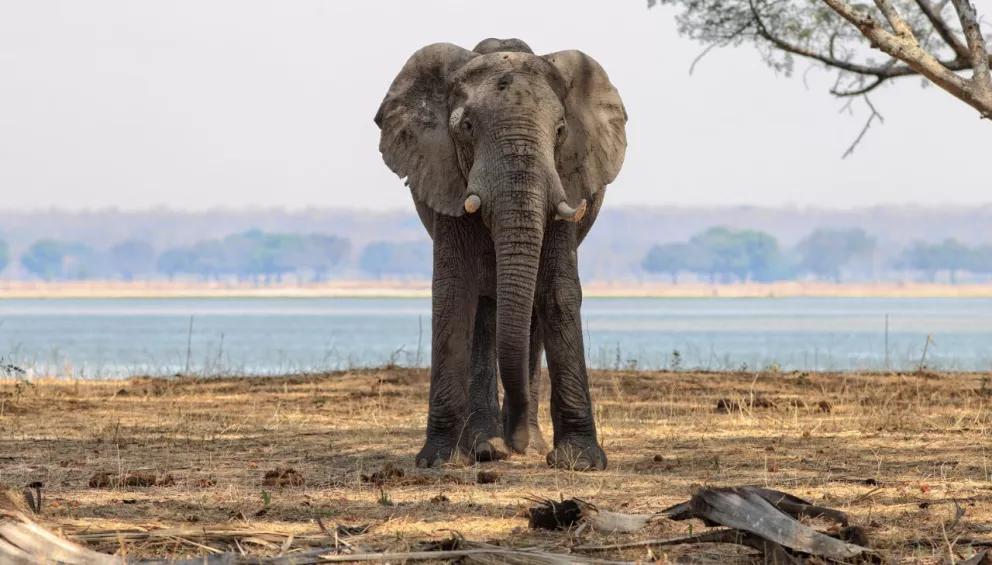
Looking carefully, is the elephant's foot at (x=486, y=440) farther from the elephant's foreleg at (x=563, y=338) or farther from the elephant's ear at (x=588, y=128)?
the elephant's ear at (x=588, y=128)

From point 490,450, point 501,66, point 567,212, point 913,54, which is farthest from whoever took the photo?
point 913,54

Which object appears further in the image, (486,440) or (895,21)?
(895,21)

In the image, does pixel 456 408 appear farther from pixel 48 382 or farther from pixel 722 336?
pixel 722 336

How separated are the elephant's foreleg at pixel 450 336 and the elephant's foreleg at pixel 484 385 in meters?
0.56

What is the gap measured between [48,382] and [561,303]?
10.4 meters

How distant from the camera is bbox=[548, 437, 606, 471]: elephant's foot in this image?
8.82 metres

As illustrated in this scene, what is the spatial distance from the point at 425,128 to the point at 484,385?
7.38 ft

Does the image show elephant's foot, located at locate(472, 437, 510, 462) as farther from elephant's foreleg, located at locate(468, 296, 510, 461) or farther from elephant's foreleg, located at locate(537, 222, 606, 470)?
elephant's foreleg, located at locate(537, 222, 606, 470)

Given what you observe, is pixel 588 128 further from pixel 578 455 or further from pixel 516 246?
pixel 578 455

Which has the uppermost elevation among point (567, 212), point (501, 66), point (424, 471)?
point (501, 66)

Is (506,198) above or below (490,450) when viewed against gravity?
above

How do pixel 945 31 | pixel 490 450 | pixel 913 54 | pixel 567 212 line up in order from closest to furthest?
pixel 567 212
pixel 490 450
pixel 913 54
pixel 945 31

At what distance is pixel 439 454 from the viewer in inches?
361

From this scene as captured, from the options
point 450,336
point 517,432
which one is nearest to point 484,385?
point 517,432
